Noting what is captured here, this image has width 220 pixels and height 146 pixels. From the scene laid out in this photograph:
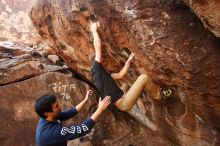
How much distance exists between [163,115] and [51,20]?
11.5 feet

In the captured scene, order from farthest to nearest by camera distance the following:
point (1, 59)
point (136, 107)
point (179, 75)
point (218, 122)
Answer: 1. point (1, 59)
2. point (136, 107)
3. point (218, 122)
4. point (179, 75)

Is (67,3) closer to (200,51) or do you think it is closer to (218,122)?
(200,51)

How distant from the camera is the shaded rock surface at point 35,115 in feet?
26.0

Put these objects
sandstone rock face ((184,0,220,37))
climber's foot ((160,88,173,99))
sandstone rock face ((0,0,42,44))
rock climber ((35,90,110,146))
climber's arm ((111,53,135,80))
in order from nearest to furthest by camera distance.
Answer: sandstone rock face ((184,0,220,37)) < rock climber ((35,90,110,146)) < climber's arm ((111,53,135,80)) < climber's foot ((160,88,173,99)) < sandstone rock face ((0,0,42,44))

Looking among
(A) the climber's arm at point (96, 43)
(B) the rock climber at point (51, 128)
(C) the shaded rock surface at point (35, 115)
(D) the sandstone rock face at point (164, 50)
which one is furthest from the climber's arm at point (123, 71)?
(C) the shaded rock surface at point (35, 115)

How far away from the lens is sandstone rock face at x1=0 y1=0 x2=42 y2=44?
3079 cm

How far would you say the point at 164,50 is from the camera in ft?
17.4

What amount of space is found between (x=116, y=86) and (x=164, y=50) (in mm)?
996

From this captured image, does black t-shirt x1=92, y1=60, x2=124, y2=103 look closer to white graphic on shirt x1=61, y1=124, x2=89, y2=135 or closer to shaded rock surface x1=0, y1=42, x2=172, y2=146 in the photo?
white graphic on shirt x1=61, y1=124, x2=89, y2=135

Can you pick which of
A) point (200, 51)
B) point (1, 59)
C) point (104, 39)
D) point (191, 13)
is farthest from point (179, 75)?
point (1, 59)

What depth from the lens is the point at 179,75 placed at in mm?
5441

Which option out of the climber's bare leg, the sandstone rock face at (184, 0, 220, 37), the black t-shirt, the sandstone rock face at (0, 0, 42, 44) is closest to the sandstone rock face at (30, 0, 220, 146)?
the climber's bare leg

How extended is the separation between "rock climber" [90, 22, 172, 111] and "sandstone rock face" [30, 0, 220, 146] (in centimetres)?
22

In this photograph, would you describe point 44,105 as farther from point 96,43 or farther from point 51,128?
point 96,43
